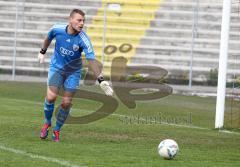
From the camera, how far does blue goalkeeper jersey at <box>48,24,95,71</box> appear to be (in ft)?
35.3

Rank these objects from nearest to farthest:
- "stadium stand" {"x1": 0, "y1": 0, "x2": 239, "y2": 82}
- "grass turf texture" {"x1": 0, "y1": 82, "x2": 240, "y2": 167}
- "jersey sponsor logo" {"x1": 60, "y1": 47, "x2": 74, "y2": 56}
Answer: "grass turf texture" {"x1": 0, "y1": 82, "x2": 240, "y2": 167} < "jersey sponsor logo" {"x1": 60, "y1": 47, "x2": 74, "y2": 56} < "stadium stand" {"x1": 0, "y1": 0, "x2": 239, "y2": 82}

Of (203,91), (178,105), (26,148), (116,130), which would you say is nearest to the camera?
(26,148)

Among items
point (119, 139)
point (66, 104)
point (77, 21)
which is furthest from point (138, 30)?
point (77, 21)

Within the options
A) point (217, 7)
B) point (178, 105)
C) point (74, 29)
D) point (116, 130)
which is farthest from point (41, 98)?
point (217, 7)

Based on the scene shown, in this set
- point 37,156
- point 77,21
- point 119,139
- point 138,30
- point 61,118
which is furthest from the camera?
point 138,30

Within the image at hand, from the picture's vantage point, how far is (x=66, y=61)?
1100cm

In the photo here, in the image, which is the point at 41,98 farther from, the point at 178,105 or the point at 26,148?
the point at 26,148

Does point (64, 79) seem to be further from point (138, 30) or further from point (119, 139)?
point (138, 30)

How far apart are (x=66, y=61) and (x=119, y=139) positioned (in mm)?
1552

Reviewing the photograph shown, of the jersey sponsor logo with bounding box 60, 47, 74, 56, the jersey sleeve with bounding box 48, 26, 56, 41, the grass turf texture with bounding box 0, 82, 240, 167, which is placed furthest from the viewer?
the jersey sleeve with bounding box 48, 26, 56, 41

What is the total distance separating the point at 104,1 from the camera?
29.9m

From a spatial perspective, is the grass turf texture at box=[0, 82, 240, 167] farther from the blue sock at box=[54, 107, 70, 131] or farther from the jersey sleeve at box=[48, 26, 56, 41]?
the jersey sleeve at box=[48, 26, 56, 41]

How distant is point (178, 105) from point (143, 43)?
9.33m

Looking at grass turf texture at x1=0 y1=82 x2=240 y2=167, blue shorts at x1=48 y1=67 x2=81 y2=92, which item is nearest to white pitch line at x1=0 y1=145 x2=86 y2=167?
grass turf texture at x1=0 y1=82 x2=240 y2=167
